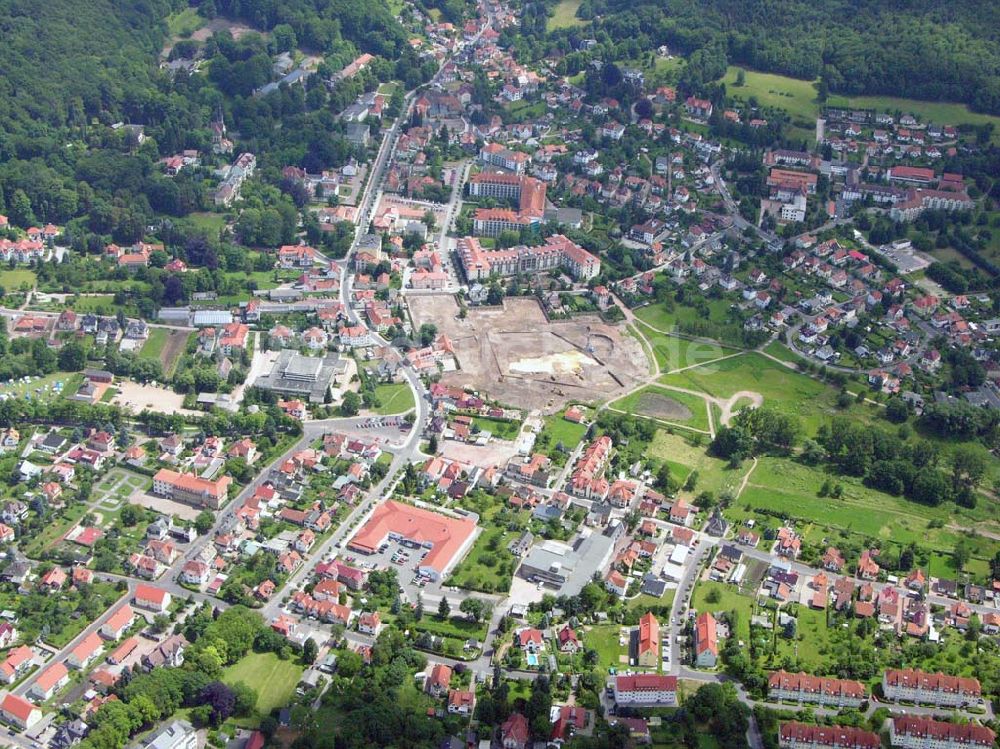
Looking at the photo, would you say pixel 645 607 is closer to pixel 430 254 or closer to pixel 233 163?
pixel 430 254

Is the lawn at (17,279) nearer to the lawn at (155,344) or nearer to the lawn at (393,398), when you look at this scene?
the lawn at (155,344)

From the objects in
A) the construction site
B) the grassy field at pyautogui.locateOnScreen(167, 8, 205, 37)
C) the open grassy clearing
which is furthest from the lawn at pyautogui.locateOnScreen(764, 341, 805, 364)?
the grassy field at pyautogui.locateOnScreen(167, 8, 205, 37)

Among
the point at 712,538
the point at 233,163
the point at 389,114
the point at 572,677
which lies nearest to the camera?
the point at 572,677

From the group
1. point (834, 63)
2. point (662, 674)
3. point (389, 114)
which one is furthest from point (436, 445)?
point (834, 63)

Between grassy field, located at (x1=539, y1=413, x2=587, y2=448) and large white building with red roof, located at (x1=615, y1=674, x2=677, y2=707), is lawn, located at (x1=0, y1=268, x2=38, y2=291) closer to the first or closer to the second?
grassy field, located at (x1=539, y1=413, x2=587, y2=448)

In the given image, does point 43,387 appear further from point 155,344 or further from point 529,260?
point 529,260

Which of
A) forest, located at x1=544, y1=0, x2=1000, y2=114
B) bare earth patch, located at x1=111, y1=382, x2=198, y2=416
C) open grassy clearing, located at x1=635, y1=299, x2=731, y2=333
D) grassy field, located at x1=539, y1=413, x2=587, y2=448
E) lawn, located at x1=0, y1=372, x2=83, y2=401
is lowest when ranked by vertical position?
open grassy clearing, located at x1=635, y1=299, x2=731, y2=333

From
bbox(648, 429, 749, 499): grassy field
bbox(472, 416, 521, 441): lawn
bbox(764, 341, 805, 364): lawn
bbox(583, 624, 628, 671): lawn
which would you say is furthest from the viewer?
bbox(764, 341, 805, 364): lawn
